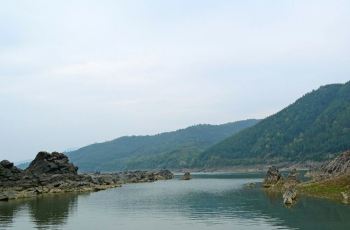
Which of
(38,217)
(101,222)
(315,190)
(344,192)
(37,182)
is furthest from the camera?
(37,182)

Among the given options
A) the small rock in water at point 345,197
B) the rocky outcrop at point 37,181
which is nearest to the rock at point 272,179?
the small rock in water at point 345,197

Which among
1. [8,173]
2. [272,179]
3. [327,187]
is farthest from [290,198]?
[8,173]

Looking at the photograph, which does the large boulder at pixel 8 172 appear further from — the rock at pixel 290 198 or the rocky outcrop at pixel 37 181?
the rock at pixel 290 198

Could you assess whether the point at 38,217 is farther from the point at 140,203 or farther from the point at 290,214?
the point at 290,214

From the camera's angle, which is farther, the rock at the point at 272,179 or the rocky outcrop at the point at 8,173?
the rocky outcrop at the point at 8,173

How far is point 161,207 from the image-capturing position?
115 metres

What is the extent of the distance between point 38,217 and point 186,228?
34754 mm

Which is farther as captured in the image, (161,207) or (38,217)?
(161,207)

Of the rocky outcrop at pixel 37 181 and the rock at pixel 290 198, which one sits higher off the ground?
the rocky outcrop at pixel 37 181

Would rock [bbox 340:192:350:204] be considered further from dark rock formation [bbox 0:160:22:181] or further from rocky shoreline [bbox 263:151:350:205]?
dark rock formation [bbox 0:160:22:181]

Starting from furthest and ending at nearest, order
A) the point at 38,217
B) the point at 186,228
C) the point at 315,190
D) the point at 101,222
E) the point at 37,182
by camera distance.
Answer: the point at 37,182 → the point at 315,190 → the point at 38,217 → the point at 101,222 → the point at 186,228

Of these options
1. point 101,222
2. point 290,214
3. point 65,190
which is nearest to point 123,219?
point 101,222

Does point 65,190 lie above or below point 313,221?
above

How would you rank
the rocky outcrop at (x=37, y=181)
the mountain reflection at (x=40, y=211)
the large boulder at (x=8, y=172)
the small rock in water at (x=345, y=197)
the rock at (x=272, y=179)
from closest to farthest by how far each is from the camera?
the mountain reflection at (x=40, y=211) < the small rock in water at (x=345, y=197) < the rocky outcrop at (x=37, y=181) < the rock at (x=272, y=179) < the large boulder at (x=8, y=172)
